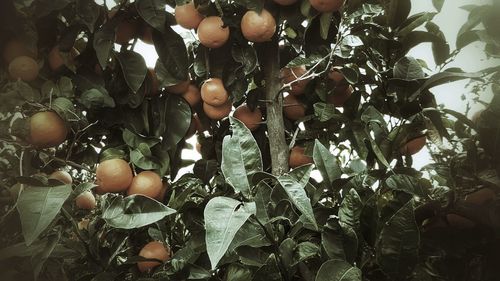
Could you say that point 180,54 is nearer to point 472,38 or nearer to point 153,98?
point 153,98

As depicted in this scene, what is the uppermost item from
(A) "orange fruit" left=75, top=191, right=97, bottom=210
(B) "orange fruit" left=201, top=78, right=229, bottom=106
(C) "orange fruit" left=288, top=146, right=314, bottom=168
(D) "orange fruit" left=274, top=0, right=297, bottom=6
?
(D) "orange fruit" left=274, top=0, right=297, bottom=6

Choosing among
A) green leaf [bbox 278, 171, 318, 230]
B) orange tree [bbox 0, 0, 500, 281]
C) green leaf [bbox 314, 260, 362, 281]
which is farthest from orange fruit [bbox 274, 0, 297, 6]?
green leaf [bbox 314, 260, 362, 281]

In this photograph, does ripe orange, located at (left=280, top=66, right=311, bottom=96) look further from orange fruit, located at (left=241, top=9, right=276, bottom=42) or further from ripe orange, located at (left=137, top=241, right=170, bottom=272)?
ripe orange, located at (left=137, top=241, right=170, bottom=272)

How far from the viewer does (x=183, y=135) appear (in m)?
0.86

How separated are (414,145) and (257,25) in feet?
1.13

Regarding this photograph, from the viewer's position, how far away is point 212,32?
0.82m

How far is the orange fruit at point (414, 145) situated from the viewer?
716mm

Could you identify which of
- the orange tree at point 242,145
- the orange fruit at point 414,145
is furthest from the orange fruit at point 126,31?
the orange fruit at point 414,145

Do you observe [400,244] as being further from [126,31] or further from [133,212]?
[126,31]

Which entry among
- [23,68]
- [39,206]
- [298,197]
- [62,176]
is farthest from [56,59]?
[298,197]

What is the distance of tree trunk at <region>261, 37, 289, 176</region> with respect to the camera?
796 millimetres

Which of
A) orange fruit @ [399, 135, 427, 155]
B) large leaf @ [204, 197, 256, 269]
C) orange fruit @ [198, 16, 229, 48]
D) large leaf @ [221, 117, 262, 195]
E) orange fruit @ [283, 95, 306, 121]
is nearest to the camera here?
large leaf @ [204, 197, 256, 269]

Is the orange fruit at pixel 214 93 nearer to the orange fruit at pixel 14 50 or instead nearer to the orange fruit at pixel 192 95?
the orange fruit at pixel 192 95

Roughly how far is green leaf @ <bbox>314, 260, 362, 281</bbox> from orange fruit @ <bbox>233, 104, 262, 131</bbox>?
435 mm
